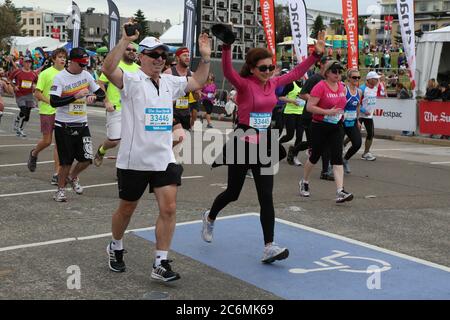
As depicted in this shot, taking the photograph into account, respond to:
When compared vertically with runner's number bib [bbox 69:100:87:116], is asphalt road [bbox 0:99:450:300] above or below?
below

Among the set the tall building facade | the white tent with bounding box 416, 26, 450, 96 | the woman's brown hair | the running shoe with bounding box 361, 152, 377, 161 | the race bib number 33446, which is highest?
the tall building facade

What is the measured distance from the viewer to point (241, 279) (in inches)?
203

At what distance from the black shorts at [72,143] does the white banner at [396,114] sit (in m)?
13.2

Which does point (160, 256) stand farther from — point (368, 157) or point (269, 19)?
point (269, 19)

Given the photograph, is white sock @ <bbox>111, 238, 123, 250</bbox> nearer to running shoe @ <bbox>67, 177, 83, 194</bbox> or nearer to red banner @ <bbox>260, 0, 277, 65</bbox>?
running shoe @ <bbox>67, 177, 83, 194</bbox>

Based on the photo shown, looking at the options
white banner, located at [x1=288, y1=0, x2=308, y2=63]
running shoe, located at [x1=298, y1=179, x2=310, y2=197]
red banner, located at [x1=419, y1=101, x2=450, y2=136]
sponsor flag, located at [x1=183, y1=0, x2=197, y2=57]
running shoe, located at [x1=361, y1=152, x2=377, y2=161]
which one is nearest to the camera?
running shoe, located at [x1=298, y1=179, x2=310, y2=197]

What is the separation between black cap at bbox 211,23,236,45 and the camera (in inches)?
216

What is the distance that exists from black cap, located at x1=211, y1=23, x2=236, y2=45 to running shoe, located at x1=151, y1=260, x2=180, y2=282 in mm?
1966

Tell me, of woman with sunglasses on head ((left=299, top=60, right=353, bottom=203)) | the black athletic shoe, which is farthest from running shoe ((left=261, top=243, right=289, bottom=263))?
woman with sunglasses on head ((left=299, top=60, right=353, bottom=203))

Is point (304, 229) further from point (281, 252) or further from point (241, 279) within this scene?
point (241, 279)

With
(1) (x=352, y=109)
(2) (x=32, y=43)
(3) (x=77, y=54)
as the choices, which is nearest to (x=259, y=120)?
(3) (x=77, y=54)

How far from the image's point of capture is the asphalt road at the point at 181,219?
4930mm

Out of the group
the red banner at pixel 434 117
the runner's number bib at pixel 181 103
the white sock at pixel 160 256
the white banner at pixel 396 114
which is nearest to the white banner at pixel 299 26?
the white banner at pixel 396 114

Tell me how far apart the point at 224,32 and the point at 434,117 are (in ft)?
47.3
